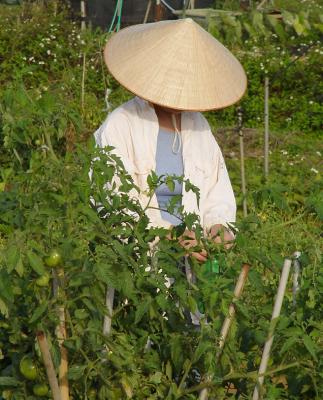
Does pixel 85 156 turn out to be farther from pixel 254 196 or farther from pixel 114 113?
pixel 114 113

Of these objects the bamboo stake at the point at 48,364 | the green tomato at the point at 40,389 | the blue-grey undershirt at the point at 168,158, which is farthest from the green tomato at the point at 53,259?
the blue-grey undershirt at the point at 168,158

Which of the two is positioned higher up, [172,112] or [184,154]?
[172,112]

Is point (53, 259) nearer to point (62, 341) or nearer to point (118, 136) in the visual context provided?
point (62, 341)

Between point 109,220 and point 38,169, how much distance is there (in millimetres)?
253

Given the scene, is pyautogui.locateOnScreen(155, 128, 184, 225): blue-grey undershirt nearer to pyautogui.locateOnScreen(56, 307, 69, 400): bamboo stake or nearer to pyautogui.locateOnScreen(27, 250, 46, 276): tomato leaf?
pyautogui.locateOnScreen(56, 307, 69, 400): bamboo stake

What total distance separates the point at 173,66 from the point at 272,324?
141 cm

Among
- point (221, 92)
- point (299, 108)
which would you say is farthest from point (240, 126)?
point (299, 108)

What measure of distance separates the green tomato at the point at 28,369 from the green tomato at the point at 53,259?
36 centimetres

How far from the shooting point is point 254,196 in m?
2.70

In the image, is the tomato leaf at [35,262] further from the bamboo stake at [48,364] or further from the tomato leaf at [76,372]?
the tomato leaf at [76,372]

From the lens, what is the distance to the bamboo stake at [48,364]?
8.26ft

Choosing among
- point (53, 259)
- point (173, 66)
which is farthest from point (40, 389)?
point (173, 66)

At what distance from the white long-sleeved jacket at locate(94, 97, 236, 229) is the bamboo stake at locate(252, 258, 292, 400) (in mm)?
919

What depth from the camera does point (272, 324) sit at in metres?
2.63
